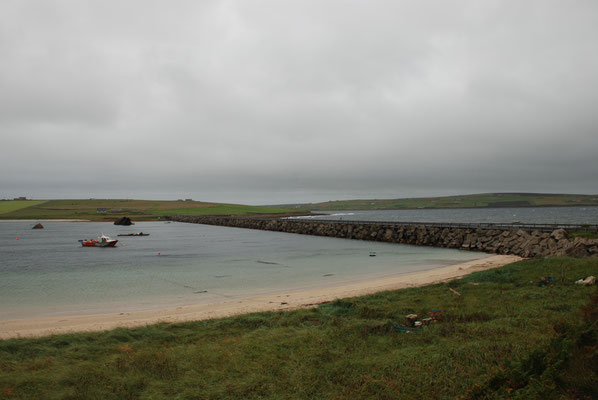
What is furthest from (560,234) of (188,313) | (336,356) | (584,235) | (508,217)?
(508,217)

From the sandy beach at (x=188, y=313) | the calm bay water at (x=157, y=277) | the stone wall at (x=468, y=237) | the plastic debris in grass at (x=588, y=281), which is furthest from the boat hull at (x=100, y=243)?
the plastic debris in grass at (x=588, y=281)

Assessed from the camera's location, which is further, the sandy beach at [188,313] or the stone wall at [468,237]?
the stone wall at [468,237]

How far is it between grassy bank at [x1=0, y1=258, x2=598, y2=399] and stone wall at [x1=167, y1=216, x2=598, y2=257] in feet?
55.4

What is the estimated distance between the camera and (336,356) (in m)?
7.43

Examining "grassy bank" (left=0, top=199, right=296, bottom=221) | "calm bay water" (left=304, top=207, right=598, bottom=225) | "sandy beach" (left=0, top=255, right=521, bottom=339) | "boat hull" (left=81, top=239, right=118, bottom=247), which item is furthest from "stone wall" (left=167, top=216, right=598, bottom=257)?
"grassy bank" (left=0, top=199, right=296, bottom=221)

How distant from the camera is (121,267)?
99.2 ft

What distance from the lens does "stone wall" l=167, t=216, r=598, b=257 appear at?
83.8 ft

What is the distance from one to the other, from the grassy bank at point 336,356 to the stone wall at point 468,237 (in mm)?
16874

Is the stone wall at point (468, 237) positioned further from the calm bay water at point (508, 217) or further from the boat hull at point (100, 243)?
the calm bay water at point (508, 217)

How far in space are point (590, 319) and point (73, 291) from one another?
2204 centimetres

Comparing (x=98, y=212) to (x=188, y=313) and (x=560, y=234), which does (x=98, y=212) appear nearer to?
(x=188, y=313)

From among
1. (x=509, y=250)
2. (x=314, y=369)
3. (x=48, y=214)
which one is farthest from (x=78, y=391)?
(x=48, y=214)

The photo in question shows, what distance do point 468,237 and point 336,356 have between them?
3626 cm

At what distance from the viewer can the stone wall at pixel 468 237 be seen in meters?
25.5
